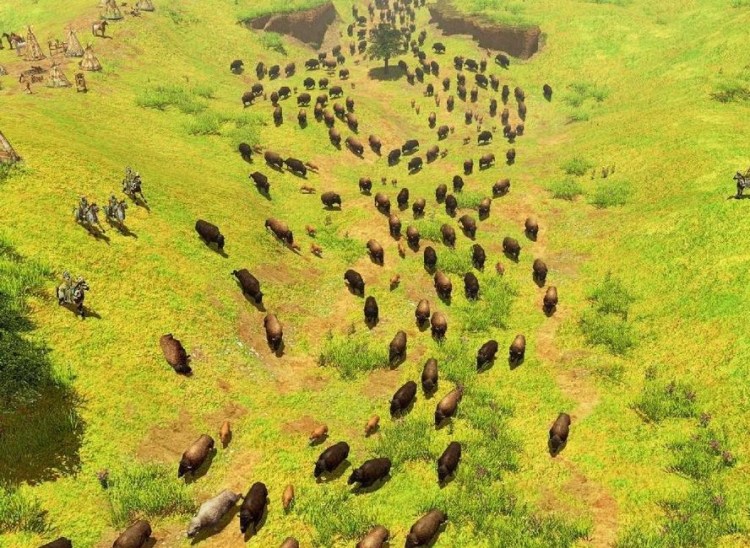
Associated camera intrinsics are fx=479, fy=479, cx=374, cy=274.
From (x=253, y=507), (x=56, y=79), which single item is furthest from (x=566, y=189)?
(x=56, y=79)

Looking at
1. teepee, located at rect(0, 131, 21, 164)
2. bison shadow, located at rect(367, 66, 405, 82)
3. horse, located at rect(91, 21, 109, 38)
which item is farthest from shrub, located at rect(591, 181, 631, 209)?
horse, located at rect(91, 21, 109, 38)

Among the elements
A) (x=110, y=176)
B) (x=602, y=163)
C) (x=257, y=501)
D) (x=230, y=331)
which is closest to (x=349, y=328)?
(x=230, y=331)

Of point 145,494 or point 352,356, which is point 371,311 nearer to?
point 352,356

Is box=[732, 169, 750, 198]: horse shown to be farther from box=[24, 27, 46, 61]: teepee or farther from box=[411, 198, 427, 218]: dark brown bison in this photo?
box=[24, 27, 46, 61]: teepee

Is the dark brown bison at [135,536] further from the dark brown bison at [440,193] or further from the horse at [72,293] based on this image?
the dark brown bison at [440,193]

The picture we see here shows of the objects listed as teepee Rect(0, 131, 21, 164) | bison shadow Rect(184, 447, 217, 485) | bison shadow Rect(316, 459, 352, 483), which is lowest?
bison shadow Rect(184, 447, 217, 485)

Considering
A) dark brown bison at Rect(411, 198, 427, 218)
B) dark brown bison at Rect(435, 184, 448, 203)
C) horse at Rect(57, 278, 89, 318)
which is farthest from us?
dark brown bison at Rect(435, 184, 448, 203)
